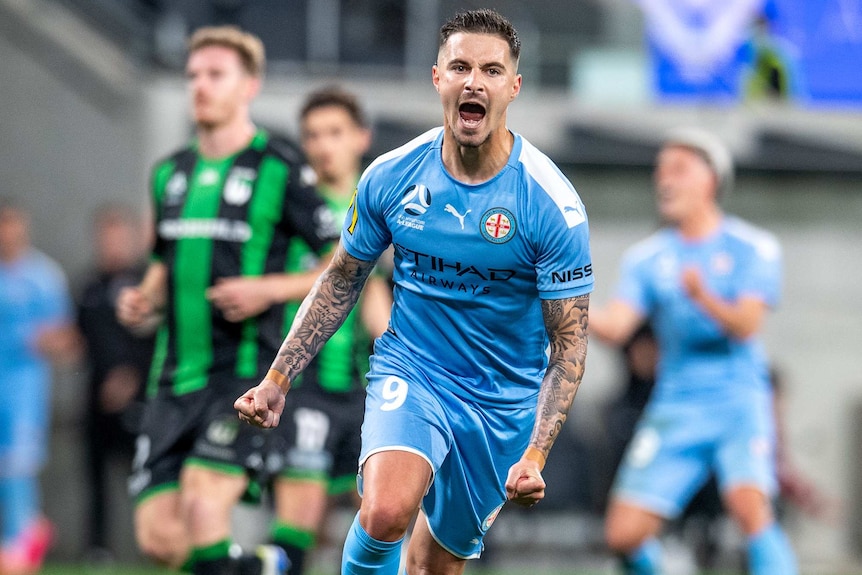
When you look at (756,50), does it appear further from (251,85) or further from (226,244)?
(226,244)

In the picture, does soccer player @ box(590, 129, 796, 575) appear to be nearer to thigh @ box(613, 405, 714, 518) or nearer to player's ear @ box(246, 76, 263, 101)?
thigh @ box(613, 405, 714, 518)

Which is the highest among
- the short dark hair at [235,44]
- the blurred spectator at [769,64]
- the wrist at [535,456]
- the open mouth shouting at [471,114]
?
the blurred spectator at [769,64]

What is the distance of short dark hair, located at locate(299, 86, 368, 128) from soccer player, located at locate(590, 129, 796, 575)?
1711mm

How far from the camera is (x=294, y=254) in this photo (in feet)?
22.3

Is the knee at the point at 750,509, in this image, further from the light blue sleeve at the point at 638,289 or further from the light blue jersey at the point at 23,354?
the light blue jersey at the point at 23,354

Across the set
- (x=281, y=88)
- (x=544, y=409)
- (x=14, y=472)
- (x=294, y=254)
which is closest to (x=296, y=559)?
(x=294, y=254)

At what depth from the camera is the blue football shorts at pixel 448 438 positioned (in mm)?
5020

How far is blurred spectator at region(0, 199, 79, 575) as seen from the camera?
11.0 meters

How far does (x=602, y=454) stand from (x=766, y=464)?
14.1 ft

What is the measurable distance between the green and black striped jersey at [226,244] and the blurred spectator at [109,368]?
4800mm

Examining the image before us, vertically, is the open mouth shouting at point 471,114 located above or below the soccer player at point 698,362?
above

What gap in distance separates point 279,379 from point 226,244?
1.63 m

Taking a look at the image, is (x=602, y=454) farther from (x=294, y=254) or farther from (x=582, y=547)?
(x=294, y=254)

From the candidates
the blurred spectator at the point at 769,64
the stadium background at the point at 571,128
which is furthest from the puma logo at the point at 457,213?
the blurred spectator at the point at 769,64
